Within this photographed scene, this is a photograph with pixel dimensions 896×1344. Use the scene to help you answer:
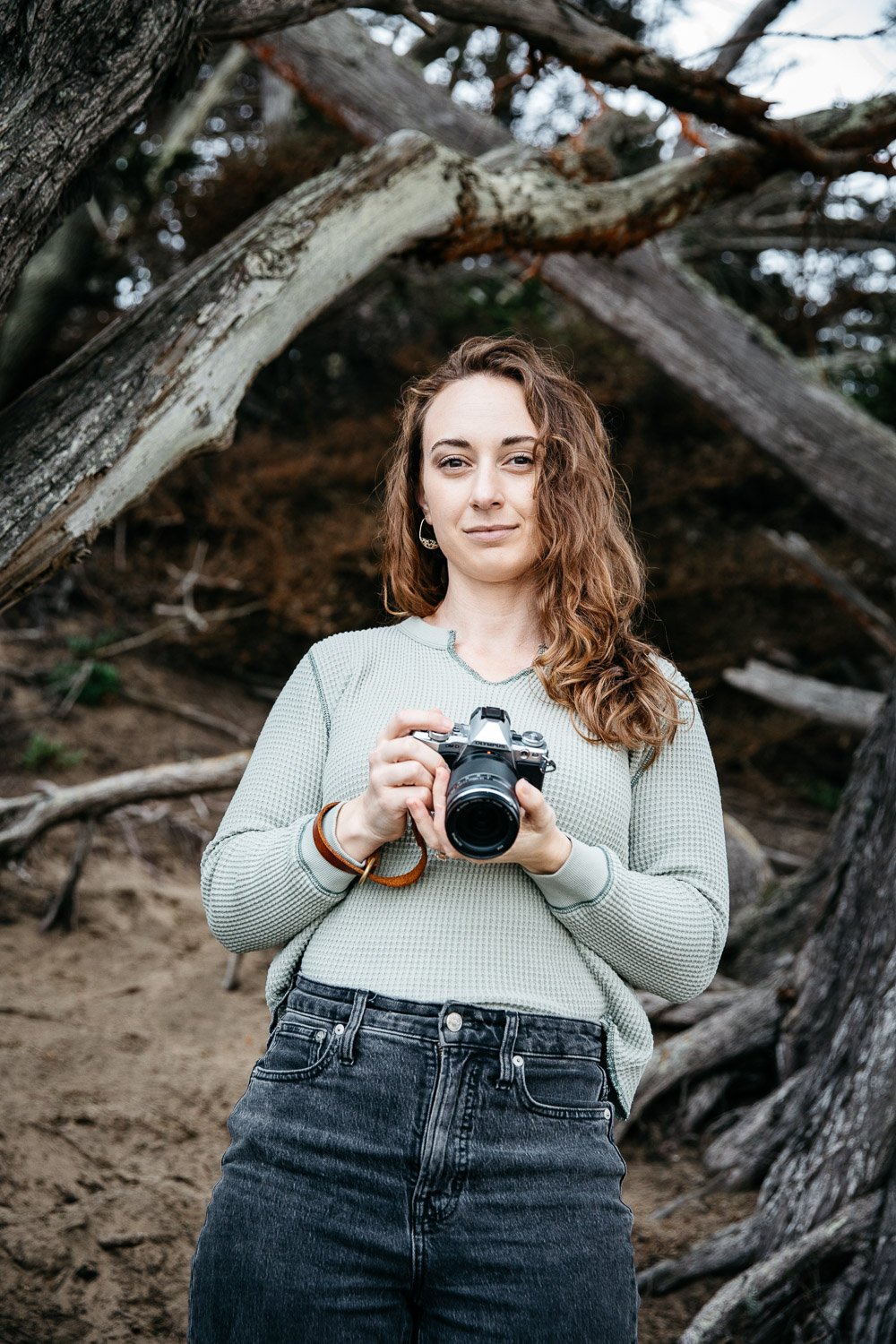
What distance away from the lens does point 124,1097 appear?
10.4 ft

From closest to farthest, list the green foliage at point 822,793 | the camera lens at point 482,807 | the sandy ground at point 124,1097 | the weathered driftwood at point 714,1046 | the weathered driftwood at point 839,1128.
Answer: the camera lens at point 482,807, the weathered driftwood at point 839,1128, the sandy ground at point 124,1097, the weathered driftwood at point 714,1046, the green foliage at point 822,793

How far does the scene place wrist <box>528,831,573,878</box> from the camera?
1401 mm

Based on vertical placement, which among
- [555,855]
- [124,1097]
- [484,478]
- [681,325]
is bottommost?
[124,1097]

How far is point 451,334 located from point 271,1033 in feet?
20.2

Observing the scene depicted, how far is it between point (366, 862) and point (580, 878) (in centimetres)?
31

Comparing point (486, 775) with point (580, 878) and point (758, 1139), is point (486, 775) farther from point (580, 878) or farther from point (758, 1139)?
point (758, 1139)

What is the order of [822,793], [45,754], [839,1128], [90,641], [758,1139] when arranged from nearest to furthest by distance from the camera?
[839,1128] < [758,1139] < [45,754] < [90,641] < [822,793]

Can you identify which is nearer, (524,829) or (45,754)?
(524,829)

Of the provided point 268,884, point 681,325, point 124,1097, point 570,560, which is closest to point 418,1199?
point 268,884

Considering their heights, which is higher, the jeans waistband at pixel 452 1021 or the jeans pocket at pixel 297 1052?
the jeans waistband at pixel 452 1021

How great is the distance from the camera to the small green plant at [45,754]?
5.09 m

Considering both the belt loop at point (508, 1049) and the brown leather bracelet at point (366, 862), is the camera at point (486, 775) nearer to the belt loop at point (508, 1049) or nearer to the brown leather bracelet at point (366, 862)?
the brown leather bracelet at point (366, 862)

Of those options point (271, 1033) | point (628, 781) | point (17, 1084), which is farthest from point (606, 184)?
point (17, 1084)

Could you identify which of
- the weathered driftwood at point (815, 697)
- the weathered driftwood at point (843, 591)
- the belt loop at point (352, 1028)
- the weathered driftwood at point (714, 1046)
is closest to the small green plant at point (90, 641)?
the weathered driftwood at point (815, 697)
